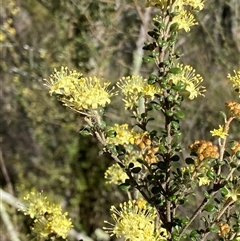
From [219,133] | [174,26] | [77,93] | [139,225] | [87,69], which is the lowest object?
[139,225]

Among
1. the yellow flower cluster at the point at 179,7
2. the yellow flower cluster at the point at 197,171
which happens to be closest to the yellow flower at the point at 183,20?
the yellow flower cluster at the point at 179,7

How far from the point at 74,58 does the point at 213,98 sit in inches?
48.2

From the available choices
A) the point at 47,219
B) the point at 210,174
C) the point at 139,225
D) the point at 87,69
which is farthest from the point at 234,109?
the point at 87,69

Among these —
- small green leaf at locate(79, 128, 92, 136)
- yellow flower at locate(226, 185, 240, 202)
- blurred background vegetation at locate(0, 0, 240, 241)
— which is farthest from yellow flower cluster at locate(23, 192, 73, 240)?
blurred background vegetation at locate(0, 0, 240, 241)

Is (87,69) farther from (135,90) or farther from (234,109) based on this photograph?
(234,109)

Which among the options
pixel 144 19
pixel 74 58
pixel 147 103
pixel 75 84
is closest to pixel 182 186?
pixel 147 103

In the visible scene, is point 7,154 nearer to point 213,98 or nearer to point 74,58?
point 74,58

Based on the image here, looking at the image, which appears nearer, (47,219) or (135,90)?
(135,90)

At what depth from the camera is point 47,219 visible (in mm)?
1727

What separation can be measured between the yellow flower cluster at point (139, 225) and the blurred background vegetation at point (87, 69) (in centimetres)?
164

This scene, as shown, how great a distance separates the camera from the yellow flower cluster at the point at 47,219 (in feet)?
5.47

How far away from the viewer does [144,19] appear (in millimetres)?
3559

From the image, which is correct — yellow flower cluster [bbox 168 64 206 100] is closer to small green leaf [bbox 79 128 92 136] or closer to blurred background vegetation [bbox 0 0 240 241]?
small green leaf [bbox 79 128 92 136]

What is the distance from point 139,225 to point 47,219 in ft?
1.31
